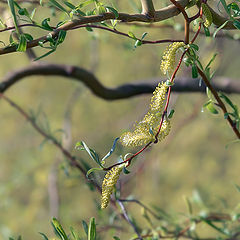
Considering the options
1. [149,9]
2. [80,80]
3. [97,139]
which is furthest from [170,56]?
[97,139]

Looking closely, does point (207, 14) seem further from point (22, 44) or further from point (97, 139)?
point (97, 139)

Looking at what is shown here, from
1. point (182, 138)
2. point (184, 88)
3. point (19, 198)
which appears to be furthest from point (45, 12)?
point (182, 138)

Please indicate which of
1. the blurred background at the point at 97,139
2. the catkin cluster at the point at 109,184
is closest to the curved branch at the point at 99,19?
the catkin cluster at the point at 109,184

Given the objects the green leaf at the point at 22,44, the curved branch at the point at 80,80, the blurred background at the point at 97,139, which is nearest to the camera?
the green leaf at the point at 22,44

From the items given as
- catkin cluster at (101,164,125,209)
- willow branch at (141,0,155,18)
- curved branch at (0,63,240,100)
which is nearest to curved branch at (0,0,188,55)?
willow branch at (141,0,155,18)

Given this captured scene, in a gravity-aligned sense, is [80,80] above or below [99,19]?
below

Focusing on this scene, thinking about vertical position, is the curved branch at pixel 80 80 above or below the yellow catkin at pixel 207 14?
below

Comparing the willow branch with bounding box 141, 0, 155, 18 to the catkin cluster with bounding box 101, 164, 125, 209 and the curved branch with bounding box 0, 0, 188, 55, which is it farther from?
the catkin cluster with bounding box 101, 164, 125, 209

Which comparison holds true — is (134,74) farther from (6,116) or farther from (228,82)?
(228,82)

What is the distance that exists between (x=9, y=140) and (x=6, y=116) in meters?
0.12

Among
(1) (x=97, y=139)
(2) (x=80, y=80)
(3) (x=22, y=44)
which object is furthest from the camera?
Answer: (1) (x=97, y=139)

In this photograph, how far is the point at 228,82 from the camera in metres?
0.84

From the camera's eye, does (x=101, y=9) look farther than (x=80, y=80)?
No

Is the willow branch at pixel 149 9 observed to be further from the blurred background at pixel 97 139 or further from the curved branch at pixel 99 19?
the blurred background at pixel 97 139
